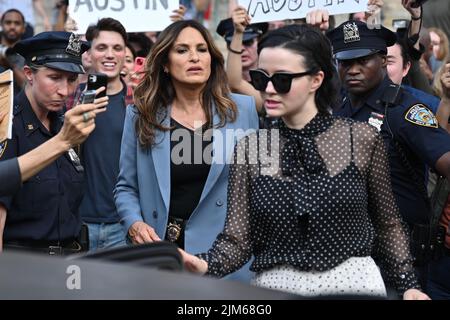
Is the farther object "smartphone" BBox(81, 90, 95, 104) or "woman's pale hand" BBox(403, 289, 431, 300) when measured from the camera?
"smartphone" BBox(81, 90, 95, 104)

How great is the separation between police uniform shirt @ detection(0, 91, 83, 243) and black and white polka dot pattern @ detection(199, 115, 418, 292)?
4.47 feet

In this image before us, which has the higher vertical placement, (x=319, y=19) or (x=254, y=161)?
(x=319, y=19)

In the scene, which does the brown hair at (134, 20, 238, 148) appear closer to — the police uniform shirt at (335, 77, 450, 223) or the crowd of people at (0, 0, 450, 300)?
the crowd of people at (0, 0, 450, 300)

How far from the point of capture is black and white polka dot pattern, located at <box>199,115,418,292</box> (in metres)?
3.68

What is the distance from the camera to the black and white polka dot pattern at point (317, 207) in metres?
3.68

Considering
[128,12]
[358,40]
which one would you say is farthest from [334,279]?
[128,12]

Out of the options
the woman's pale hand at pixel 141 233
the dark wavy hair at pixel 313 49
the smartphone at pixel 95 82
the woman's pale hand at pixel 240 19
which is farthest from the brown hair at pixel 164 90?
the woman's pale hand at pixel 240 19

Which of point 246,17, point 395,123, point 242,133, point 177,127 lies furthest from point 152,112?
point 246,17

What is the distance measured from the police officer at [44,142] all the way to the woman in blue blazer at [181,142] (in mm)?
343

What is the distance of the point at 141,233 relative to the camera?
15.1 feet

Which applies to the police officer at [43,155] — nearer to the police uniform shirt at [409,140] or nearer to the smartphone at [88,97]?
the smartphone at [88,97]

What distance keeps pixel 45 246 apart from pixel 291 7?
273cm

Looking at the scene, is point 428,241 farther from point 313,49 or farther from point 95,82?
point 95,82

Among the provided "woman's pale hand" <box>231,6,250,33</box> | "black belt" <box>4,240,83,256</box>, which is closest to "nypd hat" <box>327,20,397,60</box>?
"woman's pale hand" <box>231,6,250,33</box>
